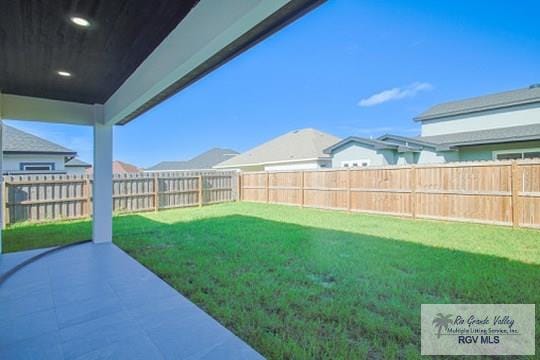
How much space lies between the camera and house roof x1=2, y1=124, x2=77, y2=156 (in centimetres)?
1013

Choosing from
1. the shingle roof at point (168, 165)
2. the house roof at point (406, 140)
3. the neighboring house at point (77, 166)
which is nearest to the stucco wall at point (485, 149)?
the house roof at point (406, 140)

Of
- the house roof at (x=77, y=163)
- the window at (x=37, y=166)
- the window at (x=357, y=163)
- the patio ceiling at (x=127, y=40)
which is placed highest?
the patio ceiling at (x=127, y=40)

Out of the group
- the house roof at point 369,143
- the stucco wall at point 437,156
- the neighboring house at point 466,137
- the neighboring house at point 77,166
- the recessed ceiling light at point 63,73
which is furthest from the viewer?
the neighboring house at point 77,166

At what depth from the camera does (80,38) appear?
2.74 m

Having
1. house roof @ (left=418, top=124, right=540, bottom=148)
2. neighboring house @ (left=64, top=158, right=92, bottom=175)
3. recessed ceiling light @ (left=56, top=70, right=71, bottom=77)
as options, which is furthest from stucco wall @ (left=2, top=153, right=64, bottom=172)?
house roof @ (left=418, top=124, right=540, bottom=148)

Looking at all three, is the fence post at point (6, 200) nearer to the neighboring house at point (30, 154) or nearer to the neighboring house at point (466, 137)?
the neighboring house at point (30, 154)

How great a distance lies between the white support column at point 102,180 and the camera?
532 cm

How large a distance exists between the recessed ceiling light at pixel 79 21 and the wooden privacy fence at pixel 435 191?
7399 millimetres

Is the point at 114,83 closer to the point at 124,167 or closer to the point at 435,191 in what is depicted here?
the point at 435,191

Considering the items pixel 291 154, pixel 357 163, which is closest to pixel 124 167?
pixel 291 154

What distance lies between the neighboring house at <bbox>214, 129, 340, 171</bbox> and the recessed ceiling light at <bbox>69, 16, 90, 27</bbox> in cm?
1273

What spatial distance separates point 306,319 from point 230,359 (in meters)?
0.82

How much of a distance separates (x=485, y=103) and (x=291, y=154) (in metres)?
9.13

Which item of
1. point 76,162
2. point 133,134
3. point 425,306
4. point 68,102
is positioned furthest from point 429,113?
point 133,134
